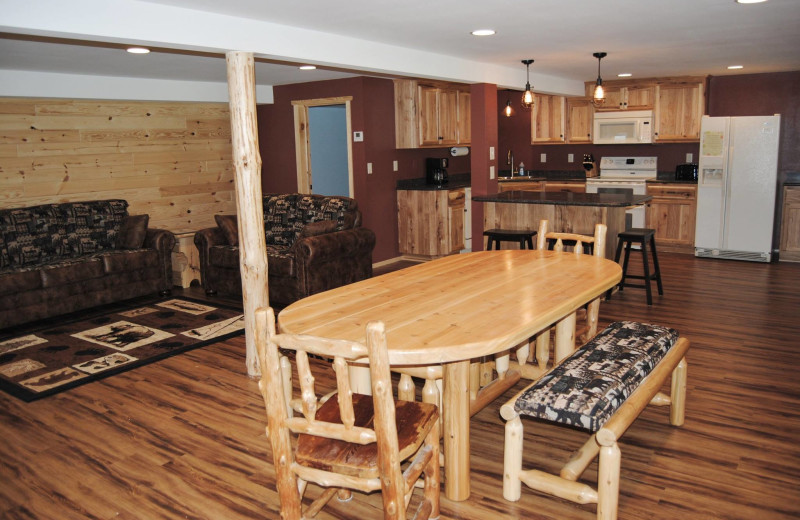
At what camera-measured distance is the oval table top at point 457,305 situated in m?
2.17

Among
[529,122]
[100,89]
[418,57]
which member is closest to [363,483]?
[418,57]

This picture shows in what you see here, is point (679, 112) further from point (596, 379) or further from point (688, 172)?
point (596, 379)

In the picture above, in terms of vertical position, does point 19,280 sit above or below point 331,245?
below

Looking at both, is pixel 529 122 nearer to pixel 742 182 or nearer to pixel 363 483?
pixel 742 182

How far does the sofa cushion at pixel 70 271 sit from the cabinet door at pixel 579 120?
610 cm

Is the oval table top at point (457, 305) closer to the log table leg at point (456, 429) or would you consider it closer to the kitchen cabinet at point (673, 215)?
the log table leg at point (456, 429)

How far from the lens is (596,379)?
8.25ft

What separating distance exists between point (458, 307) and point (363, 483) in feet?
2.93

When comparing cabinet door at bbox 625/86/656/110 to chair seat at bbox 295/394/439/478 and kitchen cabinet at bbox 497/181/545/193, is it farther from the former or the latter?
chair seat at bbox 295/394/439/478

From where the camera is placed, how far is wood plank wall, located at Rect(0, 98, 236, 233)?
6043mm

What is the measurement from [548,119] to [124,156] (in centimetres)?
546

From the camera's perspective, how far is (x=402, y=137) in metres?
7.50

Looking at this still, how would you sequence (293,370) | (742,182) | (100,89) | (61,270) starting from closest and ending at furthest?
(293,370) < (61,270) < (100,89) < (742,182)

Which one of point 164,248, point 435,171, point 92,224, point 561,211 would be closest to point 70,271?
point 92,224
